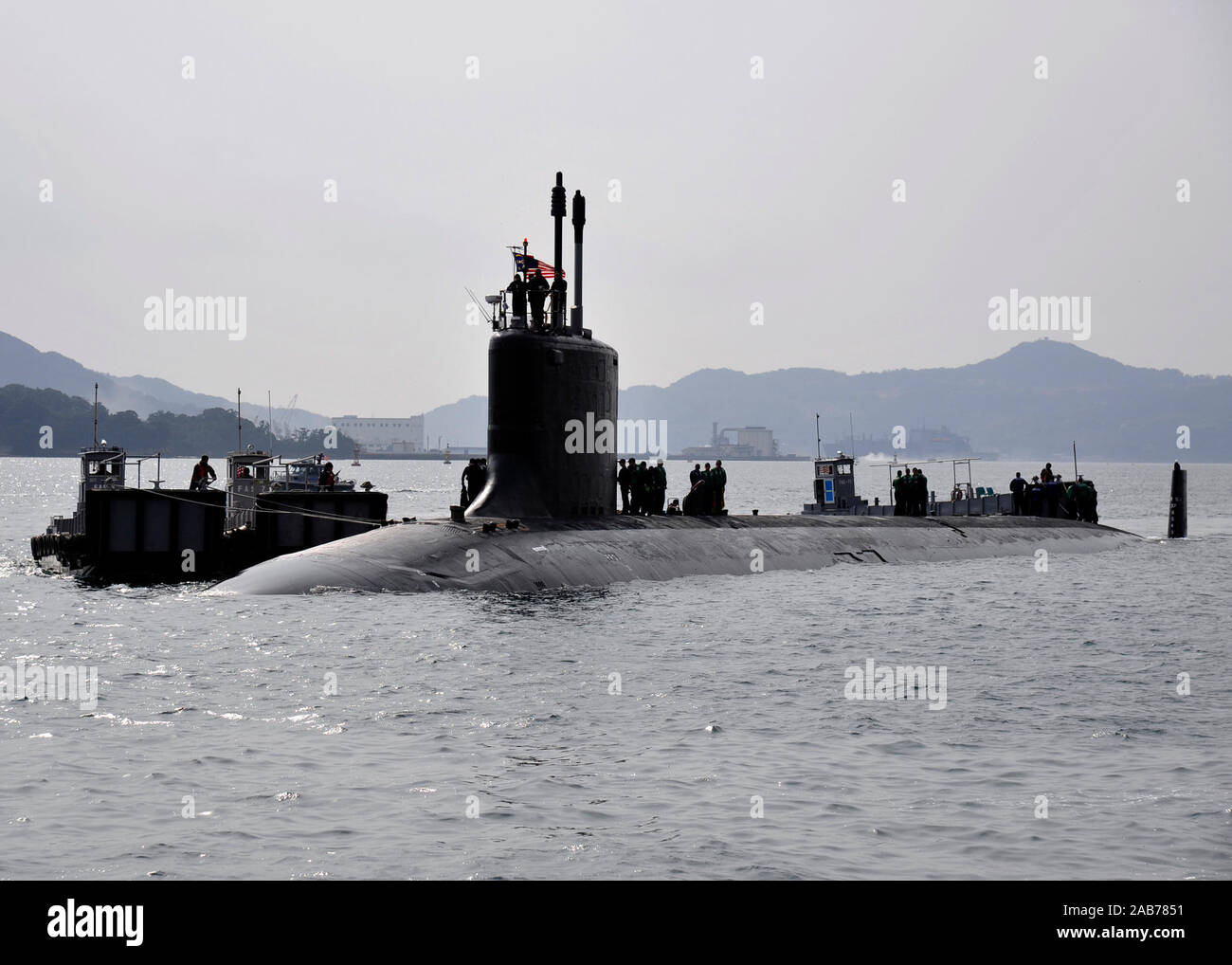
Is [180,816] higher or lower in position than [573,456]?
lower

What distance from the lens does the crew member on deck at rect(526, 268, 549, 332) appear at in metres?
26.9

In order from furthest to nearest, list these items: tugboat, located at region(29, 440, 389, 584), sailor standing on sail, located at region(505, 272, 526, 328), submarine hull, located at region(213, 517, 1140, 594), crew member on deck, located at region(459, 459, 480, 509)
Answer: tugboat, located at region(29, 440, 389, 584) < crew member on deck, located at region(459, 459, 480, 509) < sailor standing on sail, located at region(505, 272, 526, 328) < submarine hull, located at region(213, 517, 1140, 594)

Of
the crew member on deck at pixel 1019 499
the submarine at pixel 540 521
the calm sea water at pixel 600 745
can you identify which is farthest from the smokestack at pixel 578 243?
the crew member on deck at pixel 1019 499

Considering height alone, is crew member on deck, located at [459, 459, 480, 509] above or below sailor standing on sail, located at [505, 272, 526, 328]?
below

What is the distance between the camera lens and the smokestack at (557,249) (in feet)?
89.5

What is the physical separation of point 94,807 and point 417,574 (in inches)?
517

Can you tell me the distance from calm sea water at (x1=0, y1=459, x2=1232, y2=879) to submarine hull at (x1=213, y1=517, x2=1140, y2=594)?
716mm

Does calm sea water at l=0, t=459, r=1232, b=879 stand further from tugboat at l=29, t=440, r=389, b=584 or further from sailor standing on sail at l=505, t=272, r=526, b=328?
tugboat at l=29, t=440, r=389, b=584

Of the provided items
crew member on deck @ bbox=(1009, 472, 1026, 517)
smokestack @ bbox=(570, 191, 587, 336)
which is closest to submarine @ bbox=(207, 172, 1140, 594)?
smokestack @ bbox=(570, 191, 587, 336)

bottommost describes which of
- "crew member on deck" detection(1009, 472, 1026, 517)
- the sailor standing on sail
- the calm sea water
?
the calm sea water

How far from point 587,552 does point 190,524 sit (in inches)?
500
